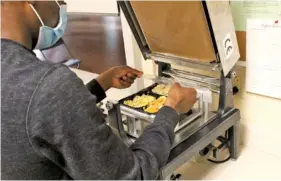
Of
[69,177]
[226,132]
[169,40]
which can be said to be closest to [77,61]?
[169,40]

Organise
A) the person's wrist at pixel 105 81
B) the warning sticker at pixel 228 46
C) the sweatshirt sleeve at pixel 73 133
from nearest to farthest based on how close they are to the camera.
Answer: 1. the sweatshirt sleeve at pixel 73 133
2. the warning sticker at pixel 228 46
3. the person's wrist at pixel 105 81

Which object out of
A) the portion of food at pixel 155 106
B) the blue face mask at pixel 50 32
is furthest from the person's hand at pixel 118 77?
the blue face mask at pixel 50 32

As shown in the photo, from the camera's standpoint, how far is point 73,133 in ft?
2.05

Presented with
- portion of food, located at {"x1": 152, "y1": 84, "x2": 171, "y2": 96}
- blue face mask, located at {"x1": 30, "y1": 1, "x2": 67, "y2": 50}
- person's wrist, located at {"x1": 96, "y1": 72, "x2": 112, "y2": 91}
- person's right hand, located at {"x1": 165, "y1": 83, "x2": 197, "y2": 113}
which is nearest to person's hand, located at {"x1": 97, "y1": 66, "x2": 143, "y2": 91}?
person's wrist, located at {"x1": 96, "y1": 72, "x2": 112, "y2": 91}

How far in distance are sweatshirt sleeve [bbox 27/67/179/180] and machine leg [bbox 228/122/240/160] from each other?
0.61 meters

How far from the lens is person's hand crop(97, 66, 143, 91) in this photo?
1267mm

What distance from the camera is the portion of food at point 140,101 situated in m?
1.11

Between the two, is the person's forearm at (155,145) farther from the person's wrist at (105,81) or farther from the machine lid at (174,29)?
the person's wrist at (105,81)

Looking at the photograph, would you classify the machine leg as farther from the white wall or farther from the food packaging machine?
the white wall

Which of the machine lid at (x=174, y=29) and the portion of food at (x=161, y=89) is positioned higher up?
the machine lid at (x=174, y=29)

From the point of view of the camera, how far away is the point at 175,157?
94 centimetres

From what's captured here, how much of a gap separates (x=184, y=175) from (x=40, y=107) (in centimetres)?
78

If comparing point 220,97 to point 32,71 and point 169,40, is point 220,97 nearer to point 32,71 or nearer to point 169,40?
point 169,40

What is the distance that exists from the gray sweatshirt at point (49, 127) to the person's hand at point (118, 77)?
594 millimetres
